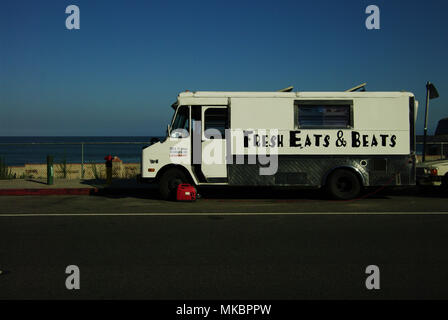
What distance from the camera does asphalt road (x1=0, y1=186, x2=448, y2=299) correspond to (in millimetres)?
4645

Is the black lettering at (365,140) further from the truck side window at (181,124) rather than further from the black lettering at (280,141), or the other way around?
the truck side window at (181,124)

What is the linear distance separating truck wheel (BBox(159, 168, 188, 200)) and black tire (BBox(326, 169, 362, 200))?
4073mm

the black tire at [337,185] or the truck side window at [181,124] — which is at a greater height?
the truck side window at [181,124]

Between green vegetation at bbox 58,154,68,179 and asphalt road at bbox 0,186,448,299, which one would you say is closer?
asphalt road at bbox 0,186,448,299

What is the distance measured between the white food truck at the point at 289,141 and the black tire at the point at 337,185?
1.0 inches

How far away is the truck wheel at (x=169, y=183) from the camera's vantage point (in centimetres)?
1164

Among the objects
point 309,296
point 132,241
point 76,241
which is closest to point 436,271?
point 309,296

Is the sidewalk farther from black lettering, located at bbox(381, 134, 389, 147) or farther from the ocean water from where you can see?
black lettering, located at bbox(381, 134, 389, 147)

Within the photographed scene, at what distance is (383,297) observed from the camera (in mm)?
4430

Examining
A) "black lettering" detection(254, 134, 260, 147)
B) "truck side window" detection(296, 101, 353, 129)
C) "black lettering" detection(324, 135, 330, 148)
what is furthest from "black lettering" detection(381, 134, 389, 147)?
"black lettering" detection(254, 134, 260, 147)

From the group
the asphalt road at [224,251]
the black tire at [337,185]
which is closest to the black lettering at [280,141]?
Answer: the black tire at [337,185]

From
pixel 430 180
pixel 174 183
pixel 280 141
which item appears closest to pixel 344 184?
pixel 280 141

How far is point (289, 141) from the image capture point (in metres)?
11.5
